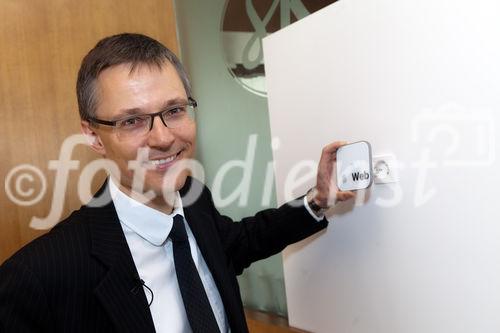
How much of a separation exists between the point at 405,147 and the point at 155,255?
1.86ft

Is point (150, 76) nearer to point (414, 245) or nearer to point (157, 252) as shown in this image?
point (157, 252)

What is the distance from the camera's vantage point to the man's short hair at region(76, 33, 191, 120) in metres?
0.87

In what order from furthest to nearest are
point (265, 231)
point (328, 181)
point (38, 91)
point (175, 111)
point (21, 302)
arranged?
point (38, 91) → point (265, 231) → point (328, 181) → point (175, 111) → point (21, 302)

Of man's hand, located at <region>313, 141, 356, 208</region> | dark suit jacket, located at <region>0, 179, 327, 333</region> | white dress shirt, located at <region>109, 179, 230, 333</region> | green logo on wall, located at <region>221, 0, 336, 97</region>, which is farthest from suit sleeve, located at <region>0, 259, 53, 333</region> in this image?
green logo on wall, located at <region>221, 0, 336, 97</region>

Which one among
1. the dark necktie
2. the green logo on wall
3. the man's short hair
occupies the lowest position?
the dark necktie

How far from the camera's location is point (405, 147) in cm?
85

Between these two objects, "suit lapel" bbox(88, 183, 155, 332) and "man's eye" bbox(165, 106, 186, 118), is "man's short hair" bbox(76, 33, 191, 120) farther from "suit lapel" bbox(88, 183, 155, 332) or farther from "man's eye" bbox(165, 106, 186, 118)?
"suit lapel" bbox(88, 183, 155, 332)

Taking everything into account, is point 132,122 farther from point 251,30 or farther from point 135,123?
point 251,30

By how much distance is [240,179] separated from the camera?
74.6 inches

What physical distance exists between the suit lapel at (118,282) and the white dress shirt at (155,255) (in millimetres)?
35

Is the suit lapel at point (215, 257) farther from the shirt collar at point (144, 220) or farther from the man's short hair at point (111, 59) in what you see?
the man's short hair at point (111, 59)

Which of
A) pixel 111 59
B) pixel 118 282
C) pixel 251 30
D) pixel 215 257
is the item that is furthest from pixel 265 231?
pixel 251 30

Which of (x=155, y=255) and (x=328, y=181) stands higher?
(x=328, y=181)

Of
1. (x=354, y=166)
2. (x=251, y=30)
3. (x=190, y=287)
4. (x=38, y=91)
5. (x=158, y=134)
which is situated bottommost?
(x=190, y=287)
